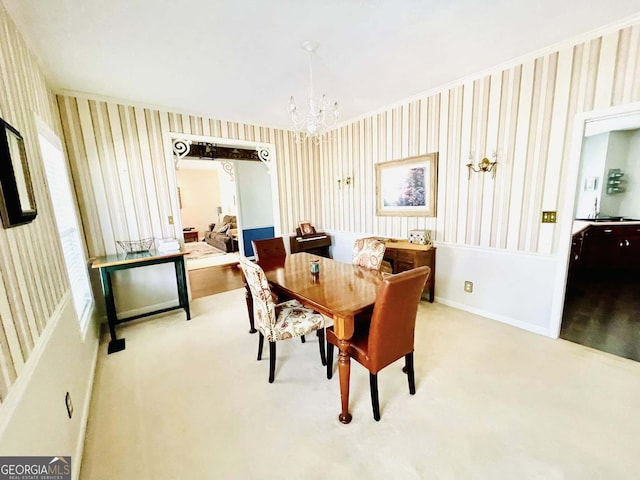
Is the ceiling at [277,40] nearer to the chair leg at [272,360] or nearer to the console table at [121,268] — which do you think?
the console table at [121,268]

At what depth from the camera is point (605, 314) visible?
279 cm

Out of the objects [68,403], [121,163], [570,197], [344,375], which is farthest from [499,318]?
[121,163]

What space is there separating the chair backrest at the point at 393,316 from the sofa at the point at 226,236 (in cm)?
600

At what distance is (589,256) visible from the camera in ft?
13.3

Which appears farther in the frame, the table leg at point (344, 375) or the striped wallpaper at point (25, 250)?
the table leg at point (344, 375)

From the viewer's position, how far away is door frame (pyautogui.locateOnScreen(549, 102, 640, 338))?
6.56 feet

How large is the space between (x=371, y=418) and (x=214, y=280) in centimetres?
377

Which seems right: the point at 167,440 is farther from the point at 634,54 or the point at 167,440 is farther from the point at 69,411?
the point at 634,54

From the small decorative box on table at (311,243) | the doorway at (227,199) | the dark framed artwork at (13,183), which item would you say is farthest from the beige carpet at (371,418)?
the small decorative box on table at (311,243)

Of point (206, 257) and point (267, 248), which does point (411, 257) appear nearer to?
point (267, 248)

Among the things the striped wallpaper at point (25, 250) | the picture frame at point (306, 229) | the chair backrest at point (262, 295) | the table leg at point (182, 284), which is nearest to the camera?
the striped wallpaper at point (25, 250)

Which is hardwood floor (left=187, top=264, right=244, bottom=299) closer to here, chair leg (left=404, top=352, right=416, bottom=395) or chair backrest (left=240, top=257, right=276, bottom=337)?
chair backrest (left=240, top=257, right=276, bottom=337)

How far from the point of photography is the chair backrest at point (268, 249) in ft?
10.1

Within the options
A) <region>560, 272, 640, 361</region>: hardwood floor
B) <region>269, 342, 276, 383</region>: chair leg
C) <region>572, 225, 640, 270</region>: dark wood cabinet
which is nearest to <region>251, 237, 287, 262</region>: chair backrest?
<region>269, 342, 276, 383</region>: chair leg
